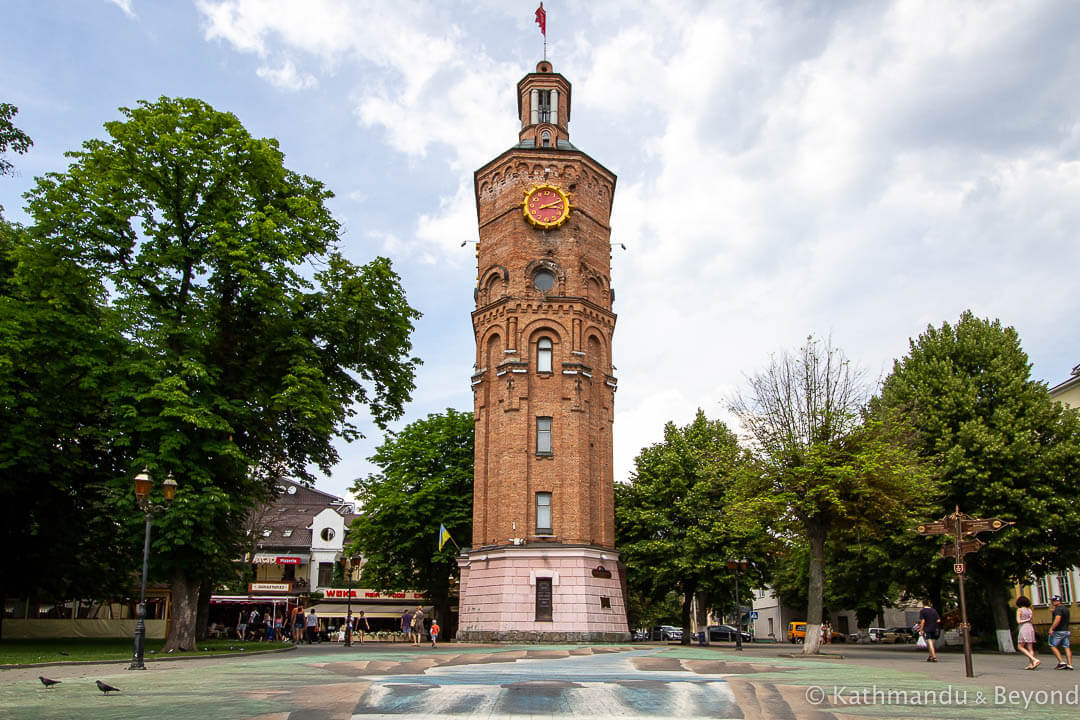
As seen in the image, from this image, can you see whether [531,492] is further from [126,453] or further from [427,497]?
[126,453]

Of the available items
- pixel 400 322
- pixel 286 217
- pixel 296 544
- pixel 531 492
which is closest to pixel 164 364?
pixel 286 217

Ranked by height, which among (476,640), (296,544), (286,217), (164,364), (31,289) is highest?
(286,217)

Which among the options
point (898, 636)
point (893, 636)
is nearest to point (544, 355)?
point (898, 636)

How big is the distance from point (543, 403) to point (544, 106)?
16502 mm

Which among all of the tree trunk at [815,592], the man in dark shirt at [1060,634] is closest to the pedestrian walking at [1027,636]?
the man in dark shirt at [1060,634]

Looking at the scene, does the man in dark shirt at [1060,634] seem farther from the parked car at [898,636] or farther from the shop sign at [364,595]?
the parked car at [898,636]

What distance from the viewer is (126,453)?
2350cm

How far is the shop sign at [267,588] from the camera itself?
54.3 metres

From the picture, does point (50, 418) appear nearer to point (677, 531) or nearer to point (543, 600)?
point (543, 600)

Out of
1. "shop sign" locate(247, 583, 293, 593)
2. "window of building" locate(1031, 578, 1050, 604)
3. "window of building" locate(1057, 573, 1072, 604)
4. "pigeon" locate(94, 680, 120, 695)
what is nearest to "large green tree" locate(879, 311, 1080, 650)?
"window of building" locate(1057, 573, 1072, 604)

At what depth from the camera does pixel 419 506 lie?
42969mm

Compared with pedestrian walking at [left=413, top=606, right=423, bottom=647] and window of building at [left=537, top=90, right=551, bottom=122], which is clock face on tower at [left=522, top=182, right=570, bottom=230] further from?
pedestrian walking at [left=413, top=606, right=423, bottom=647]

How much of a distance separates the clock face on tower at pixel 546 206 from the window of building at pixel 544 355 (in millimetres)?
5473

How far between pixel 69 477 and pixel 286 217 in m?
10.2
